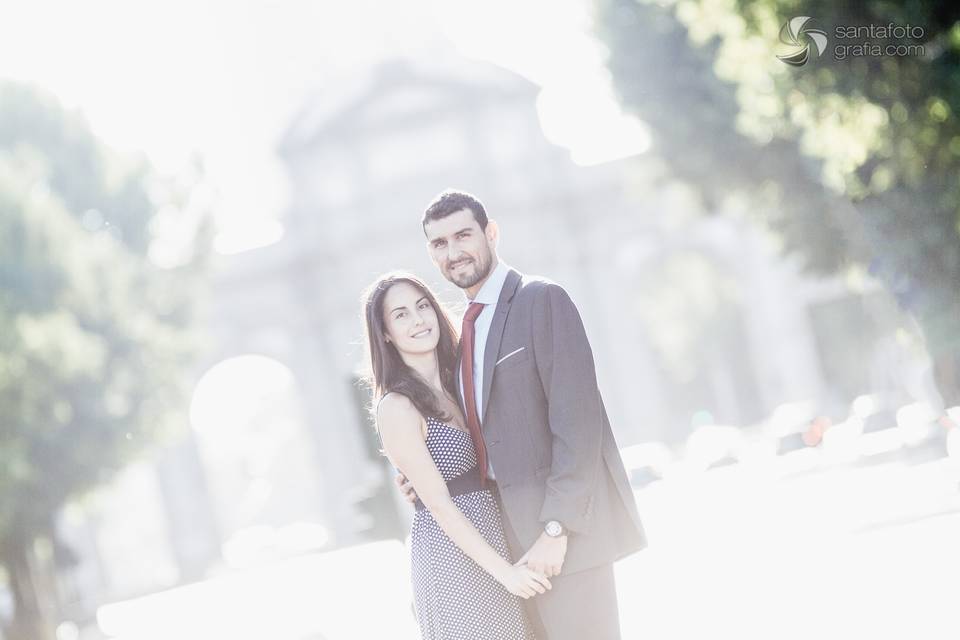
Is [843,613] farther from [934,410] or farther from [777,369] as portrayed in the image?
[777,369]

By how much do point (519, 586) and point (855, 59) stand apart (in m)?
6.77

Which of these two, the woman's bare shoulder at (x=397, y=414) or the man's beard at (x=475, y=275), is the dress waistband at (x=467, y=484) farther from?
the man's beard at (x=475, y=275)

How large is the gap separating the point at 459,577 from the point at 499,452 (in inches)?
14.9

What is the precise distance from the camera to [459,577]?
3.69 meters

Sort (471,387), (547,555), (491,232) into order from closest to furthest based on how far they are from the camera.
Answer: (547,555) → (471,387) → (491,232)

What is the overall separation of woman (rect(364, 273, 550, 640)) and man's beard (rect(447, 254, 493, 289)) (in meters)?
0.13

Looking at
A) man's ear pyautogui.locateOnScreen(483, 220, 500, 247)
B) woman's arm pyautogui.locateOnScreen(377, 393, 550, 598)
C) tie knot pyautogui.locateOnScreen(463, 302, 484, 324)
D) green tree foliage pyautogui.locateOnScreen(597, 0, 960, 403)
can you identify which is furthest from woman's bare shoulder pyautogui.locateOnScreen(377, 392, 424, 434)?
green tree foliage pyautogui.locateOnScreen(597, 0, 960, 403)

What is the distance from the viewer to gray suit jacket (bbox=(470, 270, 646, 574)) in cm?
354

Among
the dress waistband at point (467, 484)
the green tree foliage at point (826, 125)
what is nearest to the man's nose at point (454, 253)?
the dress waistband at point (467, 484)

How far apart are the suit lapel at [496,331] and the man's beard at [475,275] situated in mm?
69

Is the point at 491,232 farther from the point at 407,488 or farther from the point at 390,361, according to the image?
the point at 407,488

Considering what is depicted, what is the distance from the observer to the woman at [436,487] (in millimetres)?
3633

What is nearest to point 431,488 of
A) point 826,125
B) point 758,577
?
point 758,577

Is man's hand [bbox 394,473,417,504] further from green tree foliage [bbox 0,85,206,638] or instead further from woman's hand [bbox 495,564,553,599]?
green tree foliage [bbox 0,85,206,638]
